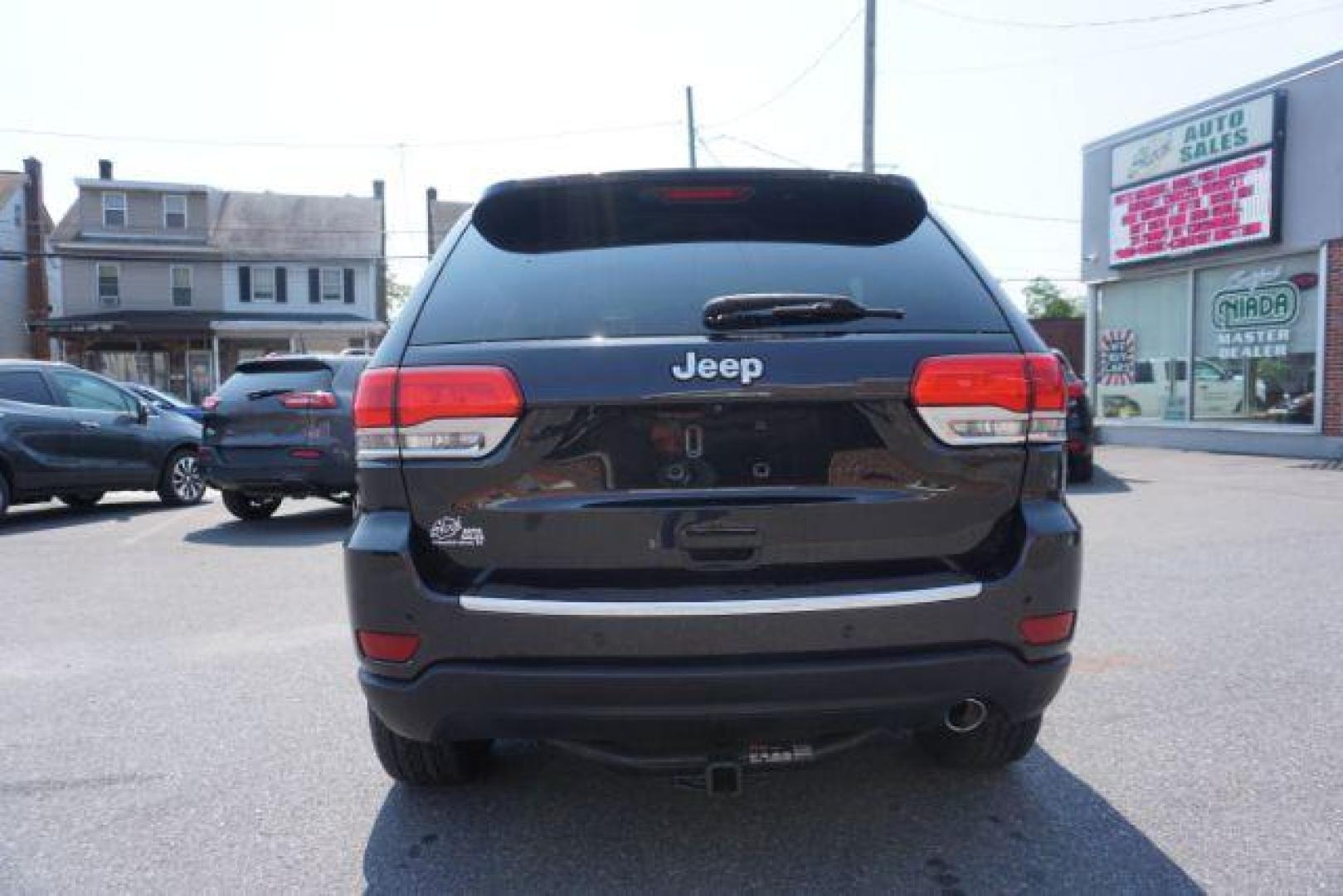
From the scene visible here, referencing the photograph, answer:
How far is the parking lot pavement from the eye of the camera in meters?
2.55

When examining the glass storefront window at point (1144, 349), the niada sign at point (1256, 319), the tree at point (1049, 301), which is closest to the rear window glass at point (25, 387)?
the niada sign at point (1256, 319)

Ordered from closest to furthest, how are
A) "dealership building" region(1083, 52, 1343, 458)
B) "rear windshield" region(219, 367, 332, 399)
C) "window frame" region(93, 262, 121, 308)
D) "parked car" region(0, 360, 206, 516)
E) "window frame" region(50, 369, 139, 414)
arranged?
"rear windshield" region(219, 367, 332, 399) → "parked car" region(0, 360, 206, 516) → "window frame" region(50, 369, 139, 414) → "dealership building" region(1083, 52, 1343, 458) → "window frame" region(93, 262, 121, 308)

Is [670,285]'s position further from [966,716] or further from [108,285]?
[108,285]

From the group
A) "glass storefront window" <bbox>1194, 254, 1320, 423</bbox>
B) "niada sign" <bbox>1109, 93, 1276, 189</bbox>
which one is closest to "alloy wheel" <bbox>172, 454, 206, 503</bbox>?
"glass storefront window" <bbox>1194, 254, 1320, 423</bbox>

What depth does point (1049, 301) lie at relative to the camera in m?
73.4

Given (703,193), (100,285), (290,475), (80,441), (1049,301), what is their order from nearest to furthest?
(703,193) < (290,475) < (80,441) < (100,285) < (1049,301)

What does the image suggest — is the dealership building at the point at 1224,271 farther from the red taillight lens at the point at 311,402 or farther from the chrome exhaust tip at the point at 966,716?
the chrome exhaust tip at the point at 966,716

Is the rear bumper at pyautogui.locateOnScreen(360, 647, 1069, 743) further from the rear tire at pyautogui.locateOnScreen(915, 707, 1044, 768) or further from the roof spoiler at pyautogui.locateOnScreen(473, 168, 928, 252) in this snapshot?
the roof spoiler at pyautogui.locateOnScreen(473, 168, 928, 252)

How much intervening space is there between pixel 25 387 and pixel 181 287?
29382 millimetres

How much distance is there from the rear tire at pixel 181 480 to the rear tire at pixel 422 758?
8817mm

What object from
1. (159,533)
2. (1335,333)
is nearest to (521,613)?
(159,533)

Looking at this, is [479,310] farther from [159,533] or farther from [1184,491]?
[1184,491]

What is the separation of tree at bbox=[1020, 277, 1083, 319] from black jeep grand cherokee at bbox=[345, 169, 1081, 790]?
233ft

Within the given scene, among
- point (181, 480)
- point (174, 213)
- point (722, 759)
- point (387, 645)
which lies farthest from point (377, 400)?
point (174, 213)
